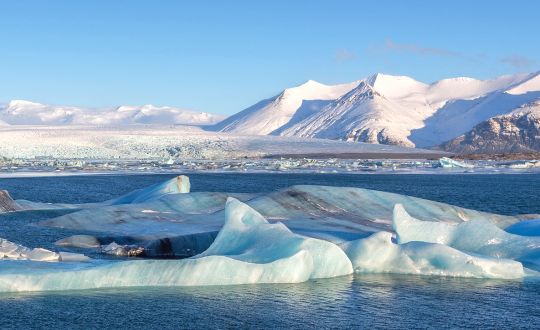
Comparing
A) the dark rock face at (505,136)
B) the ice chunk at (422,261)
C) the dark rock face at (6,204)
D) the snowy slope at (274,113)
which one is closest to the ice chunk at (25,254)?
the ice chunk at (422,261)

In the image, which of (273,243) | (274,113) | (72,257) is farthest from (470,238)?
(274,113)

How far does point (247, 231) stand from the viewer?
1134 centimetres

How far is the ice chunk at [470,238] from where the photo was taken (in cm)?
1231

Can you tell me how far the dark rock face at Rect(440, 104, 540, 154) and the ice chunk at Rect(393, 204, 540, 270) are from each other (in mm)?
121249

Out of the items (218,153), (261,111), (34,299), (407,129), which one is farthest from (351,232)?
(261,111)

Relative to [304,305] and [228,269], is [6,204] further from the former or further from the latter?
[304,305]

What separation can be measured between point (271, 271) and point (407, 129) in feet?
523

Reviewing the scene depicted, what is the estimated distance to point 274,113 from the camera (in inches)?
7288

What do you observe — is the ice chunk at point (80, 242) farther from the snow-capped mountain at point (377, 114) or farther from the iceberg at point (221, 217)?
the snow-capped mountain at point (377, 114)

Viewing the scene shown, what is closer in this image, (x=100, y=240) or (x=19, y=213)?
(x=100, y=240)

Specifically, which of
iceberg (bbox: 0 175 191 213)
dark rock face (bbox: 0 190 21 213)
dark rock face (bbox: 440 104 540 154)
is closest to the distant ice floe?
iceberg (bbox: 0 175 191 213)

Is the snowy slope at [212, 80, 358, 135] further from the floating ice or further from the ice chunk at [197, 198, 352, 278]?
the ice chunk at [197, 198, 352, 278]

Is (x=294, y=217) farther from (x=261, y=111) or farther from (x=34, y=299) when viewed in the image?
(x=261, y=111)

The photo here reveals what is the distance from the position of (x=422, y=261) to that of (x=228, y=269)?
2789 mm
